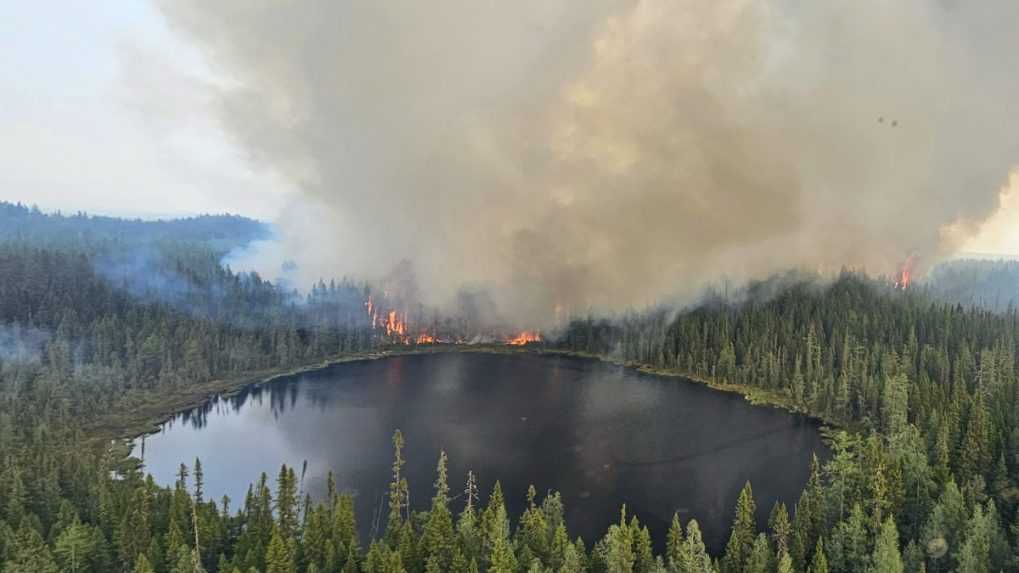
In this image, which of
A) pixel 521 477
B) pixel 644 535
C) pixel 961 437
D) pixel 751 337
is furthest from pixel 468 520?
pixel 751 337

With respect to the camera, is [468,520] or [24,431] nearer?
[468,520]

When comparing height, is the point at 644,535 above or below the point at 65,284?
below

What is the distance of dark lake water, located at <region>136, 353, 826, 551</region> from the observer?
92500mm

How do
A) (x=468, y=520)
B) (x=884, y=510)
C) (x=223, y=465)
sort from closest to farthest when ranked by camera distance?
(x=468, y=520) → (x=884, y=510) → (x=223, y=465)

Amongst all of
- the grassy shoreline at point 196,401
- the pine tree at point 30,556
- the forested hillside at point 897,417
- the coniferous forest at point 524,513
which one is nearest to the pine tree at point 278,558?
the coniferous forest at point 524,513

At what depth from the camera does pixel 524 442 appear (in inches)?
4798

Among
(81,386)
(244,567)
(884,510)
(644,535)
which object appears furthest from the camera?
(81,386)

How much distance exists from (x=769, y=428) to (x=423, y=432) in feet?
228

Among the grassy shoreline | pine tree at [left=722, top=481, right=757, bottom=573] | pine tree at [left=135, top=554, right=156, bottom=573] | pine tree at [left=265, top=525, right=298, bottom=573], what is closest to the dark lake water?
the grassy shoreline

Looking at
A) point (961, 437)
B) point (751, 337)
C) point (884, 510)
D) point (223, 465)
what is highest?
point (751, 337)

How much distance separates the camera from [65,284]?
191625mm

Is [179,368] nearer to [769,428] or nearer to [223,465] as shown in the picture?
[223,465]

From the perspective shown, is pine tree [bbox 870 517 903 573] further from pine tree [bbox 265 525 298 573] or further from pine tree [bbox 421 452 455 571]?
pine tree [bbox 265 525 298 573]

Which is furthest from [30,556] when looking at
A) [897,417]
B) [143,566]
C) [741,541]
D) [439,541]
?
[897,417]
